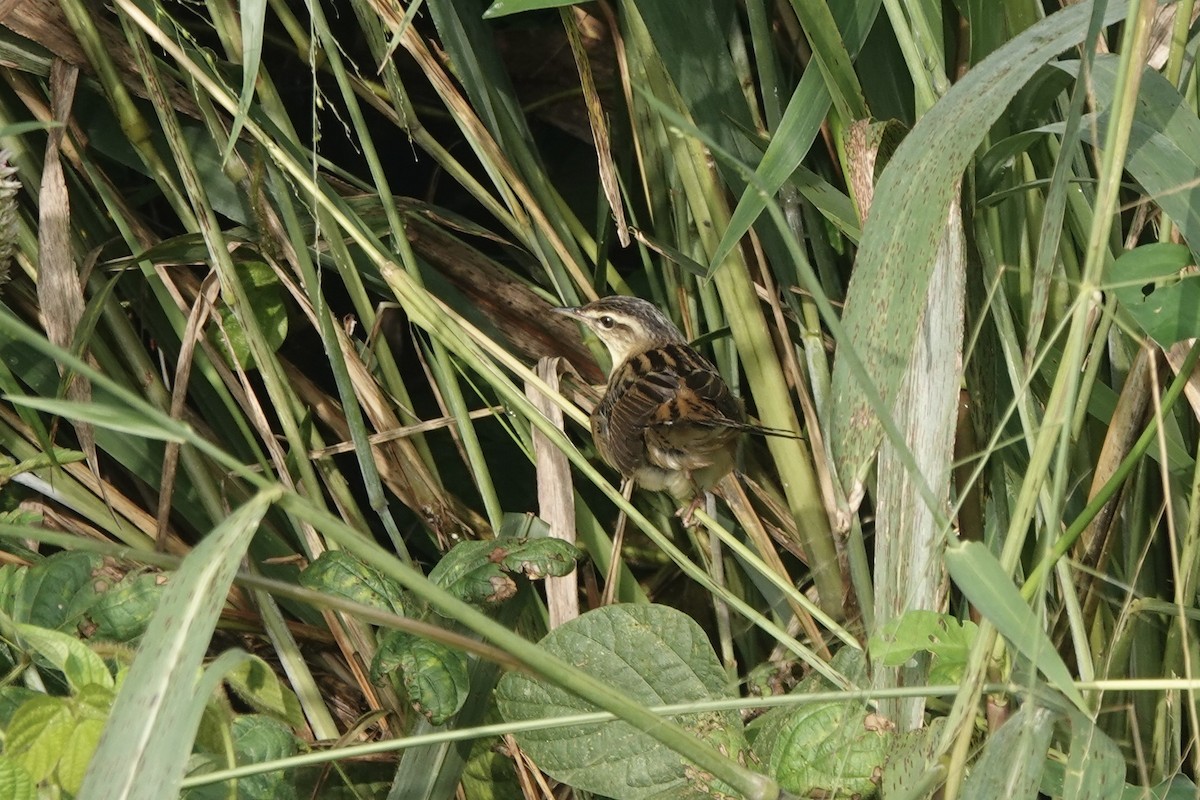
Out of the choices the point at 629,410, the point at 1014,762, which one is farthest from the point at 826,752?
the point at 629,410

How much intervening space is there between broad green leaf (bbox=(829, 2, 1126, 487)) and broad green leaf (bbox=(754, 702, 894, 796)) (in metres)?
0.42

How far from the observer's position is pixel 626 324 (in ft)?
8.27

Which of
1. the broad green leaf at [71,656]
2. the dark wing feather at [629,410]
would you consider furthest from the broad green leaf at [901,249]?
the dark wing feather at [629,410]

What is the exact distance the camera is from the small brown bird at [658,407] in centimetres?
234

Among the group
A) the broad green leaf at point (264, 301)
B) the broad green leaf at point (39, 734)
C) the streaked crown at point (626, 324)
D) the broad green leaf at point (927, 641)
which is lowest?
the broad green leaf at point (39, 734)

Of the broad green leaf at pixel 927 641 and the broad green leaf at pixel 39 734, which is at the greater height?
the broad green leaf at pixel 927 641

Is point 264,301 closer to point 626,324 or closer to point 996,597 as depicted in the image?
point 626,324

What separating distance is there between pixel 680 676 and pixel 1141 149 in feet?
3.34

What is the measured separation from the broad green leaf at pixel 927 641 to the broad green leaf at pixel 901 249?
0.18m

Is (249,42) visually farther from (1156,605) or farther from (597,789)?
(1156,605)

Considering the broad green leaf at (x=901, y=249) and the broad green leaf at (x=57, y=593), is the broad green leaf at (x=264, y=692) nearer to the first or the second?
the broad green leaf at (x=57, y=593)

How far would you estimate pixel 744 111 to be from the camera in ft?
6.88

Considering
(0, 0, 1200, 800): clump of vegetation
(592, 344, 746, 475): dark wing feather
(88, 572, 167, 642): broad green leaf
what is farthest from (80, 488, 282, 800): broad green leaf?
(592, 344, 746, 475): dark wing feather

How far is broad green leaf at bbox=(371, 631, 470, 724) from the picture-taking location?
1731 millimetres
